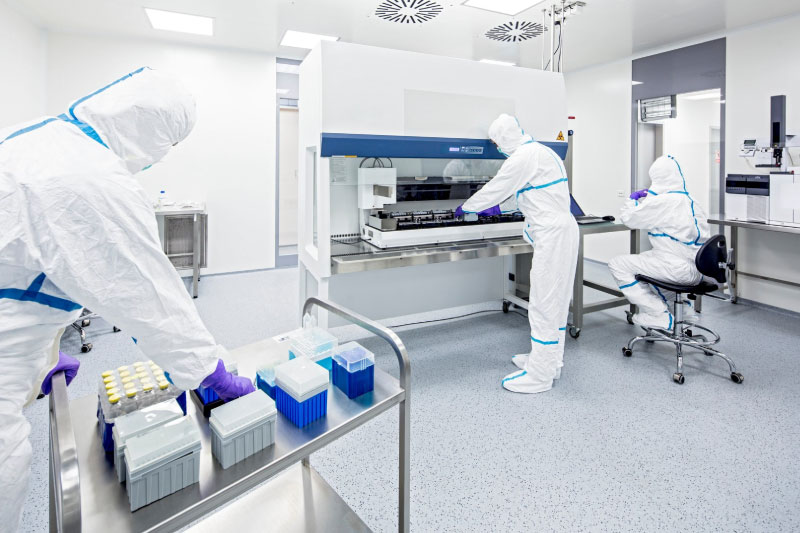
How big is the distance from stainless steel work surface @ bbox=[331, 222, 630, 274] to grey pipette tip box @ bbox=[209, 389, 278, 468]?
1.64 meters

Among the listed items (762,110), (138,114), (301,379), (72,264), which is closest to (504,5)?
(762,110)

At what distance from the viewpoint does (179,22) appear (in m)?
4.20

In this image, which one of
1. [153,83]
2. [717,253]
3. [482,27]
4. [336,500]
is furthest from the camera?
[482,27]

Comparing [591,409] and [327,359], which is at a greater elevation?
[327,359]

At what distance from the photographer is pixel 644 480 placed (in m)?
1.87

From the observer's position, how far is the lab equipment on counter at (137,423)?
88cm

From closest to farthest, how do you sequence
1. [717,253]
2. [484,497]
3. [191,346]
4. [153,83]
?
[191,346]
[153,83]
[484,497]
[717,253]

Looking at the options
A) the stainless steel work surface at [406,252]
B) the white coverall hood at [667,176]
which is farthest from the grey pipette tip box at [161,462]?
the white coverall hood at [667,176]

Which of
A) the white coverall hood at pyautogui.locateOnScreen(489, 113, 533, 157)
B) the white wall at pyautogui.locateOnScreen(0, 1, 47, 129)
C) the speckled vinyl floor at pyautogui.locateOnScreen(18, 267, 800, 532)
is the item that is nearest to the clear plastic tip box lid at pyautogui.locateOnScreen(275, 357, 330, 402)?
the speckled vinyl floor at pyautogui.locateOnScreen(18, 267, 800, 532)

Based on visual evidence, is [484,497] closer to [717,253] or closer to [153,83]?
[153,83]

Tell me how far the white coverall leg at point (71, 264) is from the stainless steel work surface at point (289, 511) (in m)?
0.62

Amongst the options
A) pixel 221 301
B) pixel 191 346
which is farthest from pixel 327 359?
pixel 221 301

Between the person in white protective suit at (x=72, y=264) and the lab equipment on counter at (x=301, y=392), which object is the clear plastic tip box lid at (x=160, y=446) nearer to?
the person in white protective suit at (x=72, y=264)

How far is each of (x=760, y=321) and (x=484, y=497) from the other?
3409 millimetres
